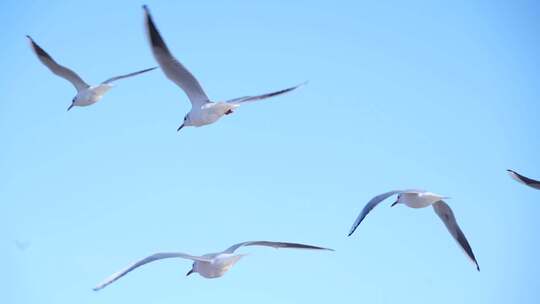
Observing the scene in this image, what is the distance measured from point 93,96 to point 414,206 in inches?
191

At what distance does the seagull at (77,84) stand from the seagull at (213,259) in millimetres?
3754

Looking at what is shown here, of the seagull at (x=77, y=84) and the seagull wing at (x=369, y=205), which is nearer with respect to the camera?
the seagull wing at (x=369, y=205)

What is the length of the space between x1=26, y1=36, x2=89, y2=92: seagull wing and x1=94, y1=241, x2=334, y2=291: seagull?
13.9 feet

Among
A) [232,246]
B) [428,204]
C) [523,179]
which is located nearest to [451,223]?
[428,204]

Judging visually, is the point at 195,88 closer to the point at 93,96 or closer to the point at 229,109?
the point at 229,109

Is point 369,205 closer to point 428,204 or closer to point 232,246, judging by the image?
point 428,204

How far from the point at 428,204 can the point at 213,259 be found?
2.64 m

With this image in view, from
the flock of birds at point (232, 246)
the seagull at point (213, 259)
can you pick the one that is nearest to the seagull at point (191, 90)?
the flock of birds at point (232, 246)

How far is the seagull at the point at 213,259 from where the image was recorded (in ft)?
21.1

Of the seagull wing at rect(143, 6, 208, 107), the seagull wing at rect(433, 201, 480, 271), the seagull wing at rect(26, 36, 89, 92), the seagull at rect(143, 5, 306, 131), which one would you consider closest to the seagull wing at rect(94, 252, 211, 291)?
the seagull at rect(143, 5, 306, 131)

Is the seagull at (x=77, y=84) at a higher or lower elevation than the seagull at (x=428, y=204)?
higher

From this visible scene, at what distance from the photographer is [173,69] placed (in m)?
8.06

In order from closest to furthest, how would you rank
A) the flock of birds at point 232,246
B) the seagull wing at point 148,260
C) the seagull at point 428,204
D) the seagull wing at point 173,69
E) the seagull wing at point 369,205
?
1. the seagull wing at point 148,260
2. the flock of birds at point 232,246
3. the seagull wing at point 369,205
4. the seagull at point 428,204
5. the seagull wing at point 173,69

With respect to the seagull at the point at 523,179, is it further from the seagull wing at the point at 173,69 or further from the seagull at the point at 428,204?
the seagull wing at the point at 173,69
